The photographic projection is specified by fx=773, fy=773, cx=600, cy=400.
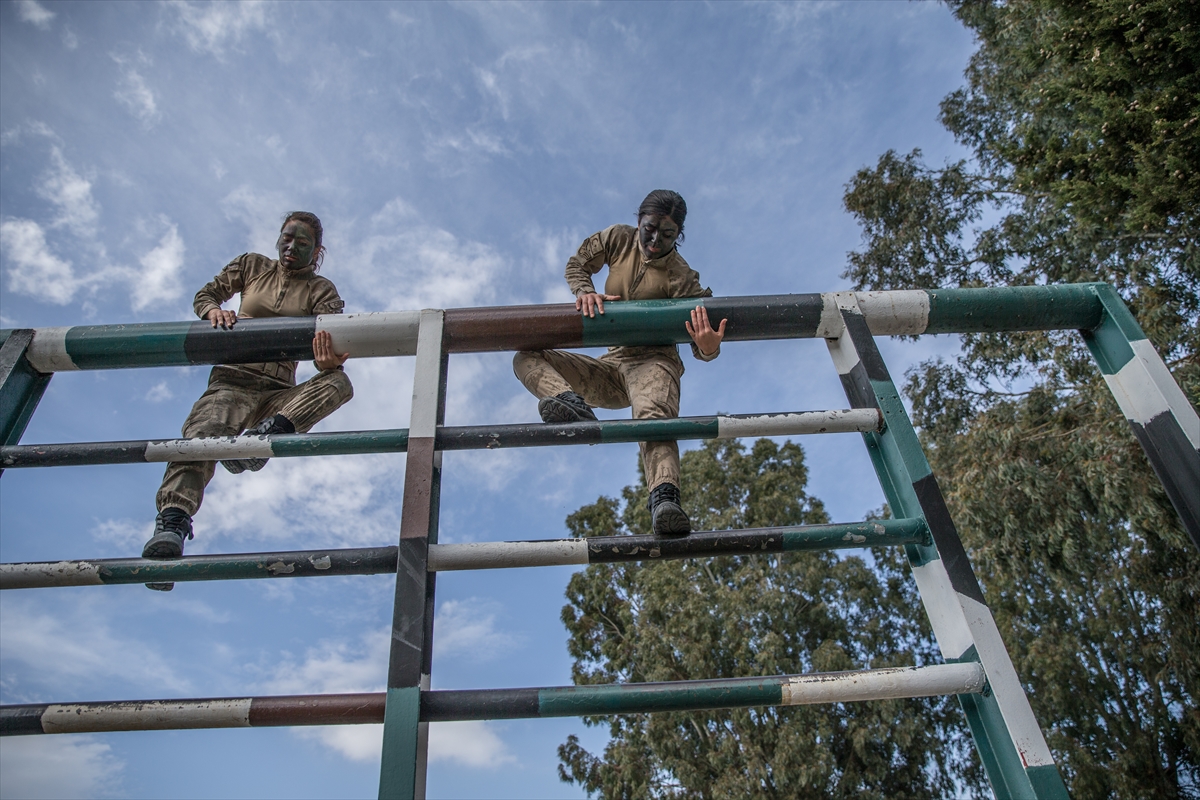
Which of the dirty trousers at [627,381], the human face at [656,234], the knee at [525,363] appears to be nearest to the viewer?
the dirty trousers at [627,381]

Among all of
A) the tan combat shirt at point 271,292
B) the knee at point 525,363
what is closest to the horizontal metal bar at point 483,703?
the knee at point 525,363

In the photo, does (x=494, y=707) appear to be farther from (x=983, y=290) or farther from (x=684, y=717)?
(x=684, y=717)

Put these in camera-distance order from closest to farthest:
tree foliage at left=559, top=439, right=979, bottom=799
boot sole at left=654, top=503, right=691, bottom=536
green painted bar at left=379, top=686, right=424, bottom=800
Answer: green painted bar at left=379, top=686, right=424, bottom=800 → boot sole at left=654, top=503, right=691, bottom=536 → tree foliage at left=559, top=439, right=979, bottom=799

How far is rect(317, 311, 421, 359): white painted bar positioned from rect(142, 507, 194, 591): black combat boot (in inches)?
25.9

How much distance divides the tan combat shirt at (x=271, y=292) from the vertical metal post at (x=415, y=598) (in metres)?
1.19

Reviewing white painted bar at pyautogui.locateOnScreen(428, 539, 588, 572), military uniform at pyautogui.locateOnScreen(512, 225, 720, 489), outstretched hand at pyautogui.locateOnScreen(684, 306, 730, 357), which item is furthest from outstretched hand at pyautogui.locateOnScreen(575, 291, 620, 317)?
white painted bar at pyautogui.locateOnScreen(428, 539, 588, 572)

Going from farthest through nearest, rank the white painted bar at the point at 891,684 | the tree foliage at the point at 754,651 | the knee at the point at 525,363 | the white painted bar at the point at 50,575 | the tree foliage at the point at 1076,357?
the tree foliage at the point at 754,651 → the tree foliage at the point at 1076,357 → the knee at the point at 525,363 → the white painted bar at the point at 50,575 → the white painted bar at the point at 891,684

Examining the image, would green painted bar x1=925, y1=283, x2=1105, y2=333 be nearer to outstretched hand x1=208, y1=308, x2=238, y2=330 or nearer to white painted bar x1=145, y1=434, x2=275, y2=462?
white painted bar x1=145, y1=434, x2=275, y2=462

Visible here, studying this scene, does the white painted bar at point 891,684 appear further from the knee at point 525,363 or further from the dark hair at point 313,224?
the dark hair at point 313,224

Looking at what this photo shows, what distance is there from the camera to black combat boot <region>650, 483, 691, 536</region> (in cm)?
178

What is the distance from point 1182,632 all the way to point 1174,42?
6.67m

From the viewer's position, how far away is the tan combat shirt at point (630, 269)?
2.81m

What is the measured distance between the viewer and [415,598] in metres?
1.42

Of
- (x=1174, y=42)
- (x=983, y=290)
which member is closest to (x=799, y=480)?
(x=1174, y=42)
